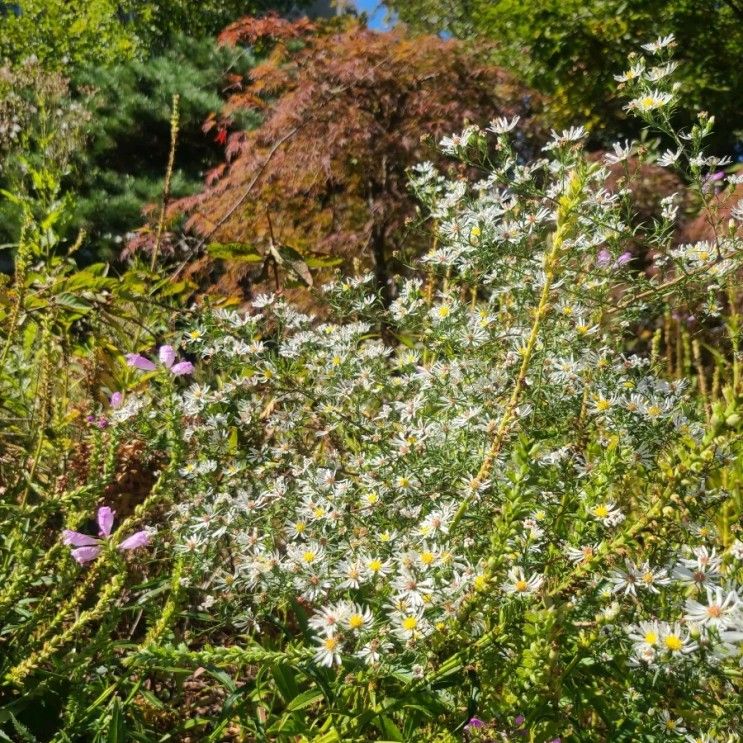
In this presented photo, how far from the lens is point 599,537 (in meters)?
1.15

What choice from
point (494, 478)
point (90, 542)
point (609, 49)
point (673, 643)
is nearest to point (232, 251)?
point (90, 542)

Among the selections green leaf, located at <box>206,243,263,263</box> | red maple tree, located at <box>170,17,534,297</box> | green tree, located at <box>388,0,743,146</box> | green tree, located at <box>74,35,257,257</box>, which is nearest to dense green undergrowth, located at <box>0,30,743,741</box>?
green leaf, located at <box>206,243,263,263</box>

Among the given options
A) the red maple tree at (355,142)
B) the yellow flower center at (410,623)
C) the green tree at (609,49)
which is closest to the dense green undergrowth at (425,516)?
the yellow flower center at (410,623)

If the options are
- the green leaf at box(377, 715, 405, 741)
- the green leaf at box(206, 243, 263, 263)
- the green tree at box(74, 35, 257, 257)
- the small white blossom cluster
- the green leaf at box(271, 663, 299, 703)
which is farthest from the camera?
the green tree at box(74, 35, 257, 257)

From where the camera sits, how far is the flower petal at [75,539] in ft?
3.84

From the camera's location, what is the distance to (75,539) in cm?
123

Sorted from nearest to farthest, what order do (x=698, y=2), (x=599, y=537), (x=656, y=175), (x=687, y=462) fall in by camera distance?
(x=687, y=462) < (x=599, y=537) < (x=656, y=175) < (x=698, y=2)

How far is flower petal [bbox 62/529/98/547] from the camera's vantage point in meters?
1.17

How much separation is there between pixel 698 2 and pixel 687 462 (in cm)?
677

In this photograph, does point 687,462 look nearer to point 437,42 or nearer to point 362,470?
point 362,470

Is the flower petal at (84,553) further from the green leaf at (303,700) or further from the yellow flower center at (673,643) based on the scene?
the yellow flower center at (673,643)

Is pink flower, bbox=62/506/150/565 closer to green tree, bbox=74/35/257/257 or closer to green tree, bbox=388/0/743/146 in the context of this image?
green tree, bbox=388/0/743/146

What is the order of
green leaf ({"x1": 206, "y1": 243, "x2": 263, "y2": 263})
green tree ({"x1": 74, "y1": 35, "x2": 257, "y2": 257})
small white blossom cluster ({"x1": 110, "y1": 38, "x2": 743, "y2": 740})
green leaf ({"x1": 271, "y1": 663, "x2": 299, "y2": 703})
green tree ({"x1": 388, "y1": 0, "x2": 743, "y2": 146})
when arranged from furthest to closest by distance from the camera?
green tree ({"x1": 74, "y1": 35, "x2": 257, "y2": 257}), green tree ({"x1": 388, "y1": 0, "x2": 743, "y2": 146}), green leaf ({"x1": 206, "y1": 243, "x2": 263, "y2": 263}), green leaf ({"x1": 271, "y1": 663, "x2": 299, "y2": 703}), small white blossom cluster ({"x1": 110, "y1": 38, "x2": 743, "y2": 740})

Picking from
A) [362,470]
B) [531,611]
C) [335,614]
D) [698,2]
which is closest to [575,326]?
[362,470]
